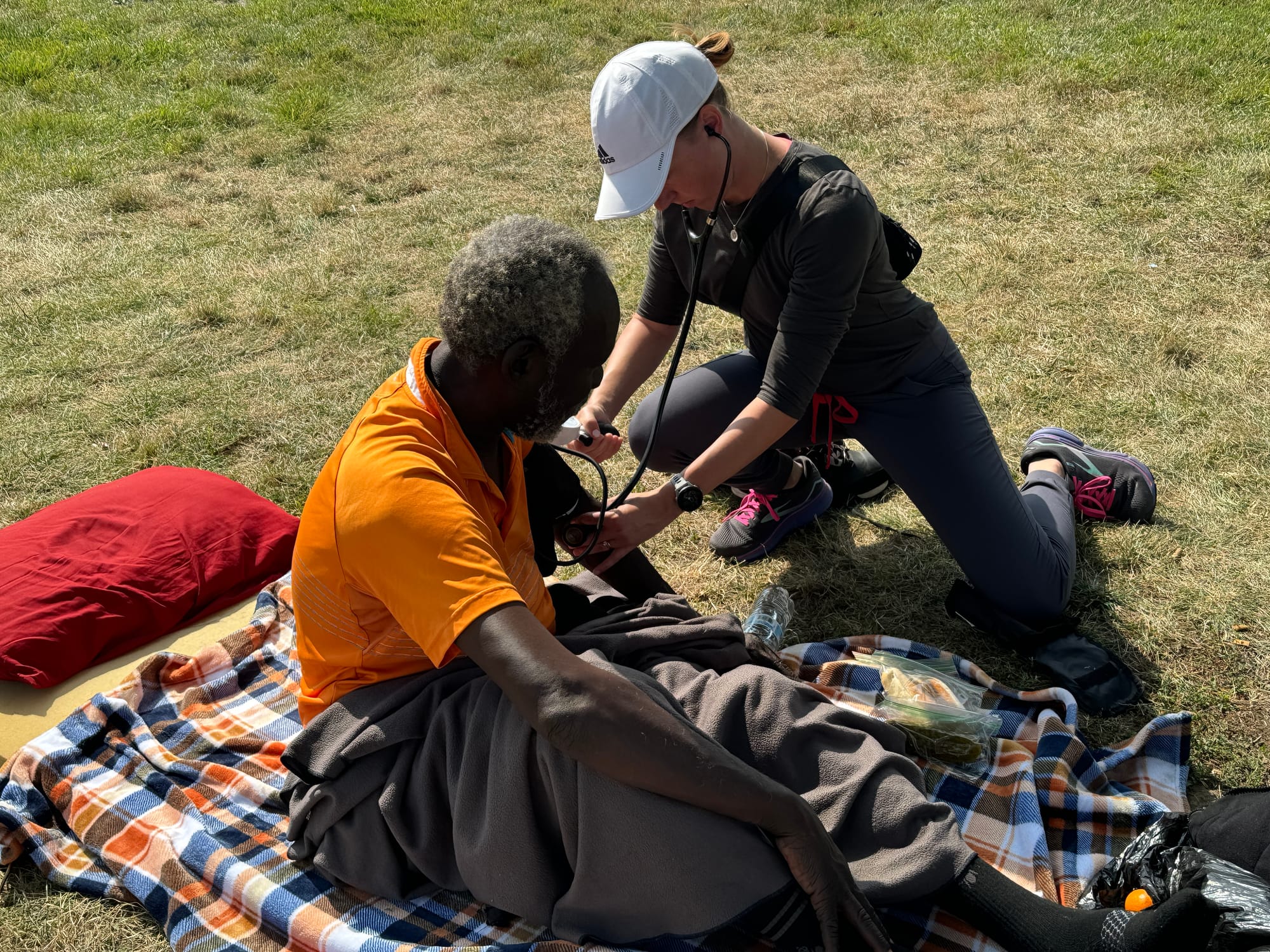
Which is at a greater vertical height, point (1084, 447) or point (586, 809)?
Answer: point (586, 809)

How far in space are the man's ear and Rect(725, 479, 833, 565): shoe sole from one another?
71.5 inches

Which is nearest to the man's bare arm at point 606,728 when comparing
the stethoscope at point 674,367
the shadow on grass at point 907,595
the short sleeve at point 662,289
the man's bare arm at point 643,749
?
the man's bare arm at point 643,749

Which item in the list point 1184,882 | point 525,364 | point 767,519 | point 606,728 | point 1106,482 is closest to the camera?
point 606,728

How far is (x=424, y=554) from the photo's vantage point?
2002 mm

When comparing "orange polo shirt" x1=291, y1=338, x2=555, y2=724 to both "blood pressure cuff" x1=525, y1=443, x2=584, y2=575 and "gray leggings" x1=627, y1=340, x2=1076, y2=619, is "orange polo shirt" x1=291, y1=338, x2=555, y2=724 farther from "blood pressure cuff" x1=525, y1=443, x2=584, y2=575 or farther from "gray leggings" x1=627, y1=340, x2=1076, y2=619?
"gray leggings" x1=627, y1=340, x2=1076, y2=619

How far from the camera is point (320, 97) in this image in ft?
29.0

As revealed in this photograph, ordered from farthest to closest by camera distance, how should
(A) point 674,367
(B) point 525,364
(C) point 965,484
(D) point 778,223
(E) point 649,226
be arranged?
(E) point 649,226, (C) point 965,484, (A) point 674,367, (D) point 778,223, (B) point 525,364

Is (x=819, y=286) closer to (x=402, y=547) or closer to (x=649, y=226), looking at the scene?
(x=402, y=547)

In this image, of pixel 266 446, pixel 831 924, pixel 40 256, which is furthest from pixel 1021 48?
pixel 831 924

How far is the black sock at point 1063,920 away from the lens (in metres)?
1.97

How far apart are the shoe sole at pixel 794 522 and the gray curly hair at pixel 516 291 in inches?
72.4

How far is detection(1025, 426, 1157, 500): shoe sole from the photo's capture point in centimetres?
378

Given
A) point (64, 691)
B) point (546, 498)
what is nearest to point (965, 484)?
point (546, 498)

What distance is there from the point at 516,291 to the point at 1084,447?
2615mm
